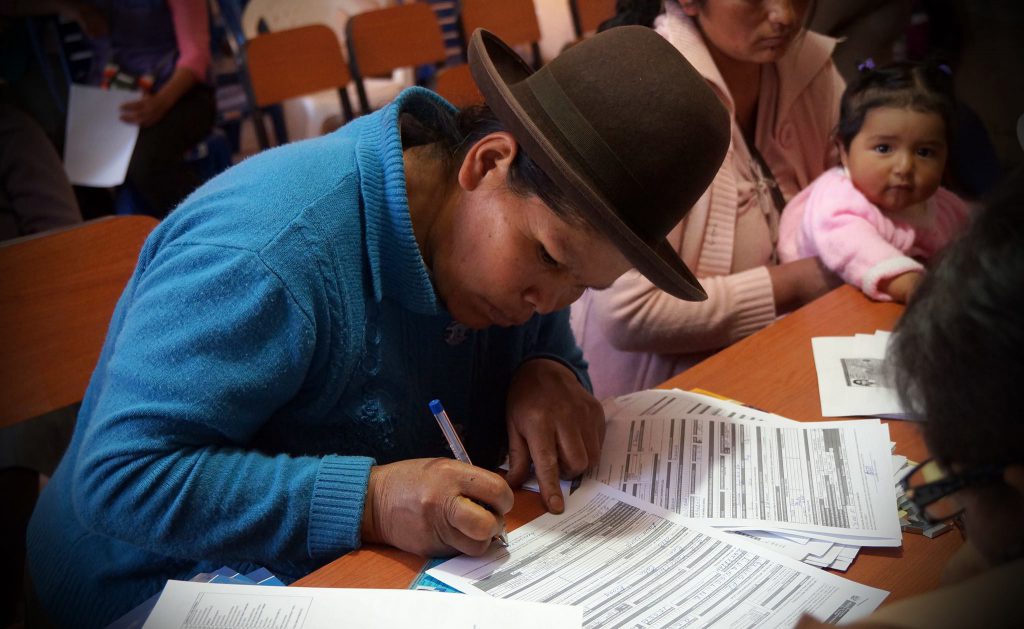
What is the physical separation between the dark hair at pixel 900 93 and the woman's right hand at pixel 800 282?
0.36m

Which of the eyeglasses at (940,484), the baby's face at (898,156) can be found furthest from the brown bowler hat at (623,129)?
the baby's face at (898,156)

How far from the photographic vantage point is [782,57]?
199 centimetres

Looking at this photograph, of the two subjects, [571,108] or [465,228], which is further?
[465,228]

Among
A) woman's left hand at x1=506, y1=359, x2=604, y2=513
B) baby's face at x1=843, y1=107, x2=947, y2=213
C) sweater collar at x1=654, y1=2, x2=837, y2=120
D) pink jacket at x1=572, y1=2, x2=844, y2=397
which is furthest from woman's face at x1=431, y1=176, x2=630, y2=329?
baby's face at x1=843, y1=107, x2=947, y2=213

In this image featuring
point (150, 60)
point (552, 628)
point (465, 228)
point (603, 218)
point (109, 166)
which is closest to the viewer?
point (552, 628)

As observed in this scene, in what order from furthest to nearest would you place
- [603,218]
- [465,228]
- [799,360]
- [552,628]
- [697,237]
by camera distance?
[697,237]
[799,360]
[465,228]
[603,218]
[552,628]

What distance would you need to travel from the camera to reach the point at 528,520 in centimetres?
103

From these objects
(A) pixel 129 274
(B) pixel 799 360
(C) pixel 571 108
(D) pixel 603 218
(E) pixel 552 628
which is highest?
(C) pixel 571 108

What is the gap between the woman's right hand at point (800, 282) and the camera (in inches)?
70.4

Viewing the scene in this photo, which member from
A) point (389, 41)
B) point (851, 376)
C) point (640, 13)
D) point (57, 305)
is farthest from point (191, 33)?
point (851, 376)

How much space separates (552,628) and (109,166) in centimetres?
301

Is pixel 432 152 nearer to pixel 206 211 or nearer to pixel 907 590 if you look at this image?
pixel 206 211

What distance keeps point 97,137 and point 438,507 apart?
9.37 ft

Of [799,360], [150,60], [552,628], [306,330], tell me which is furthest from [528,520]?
[150,60]
